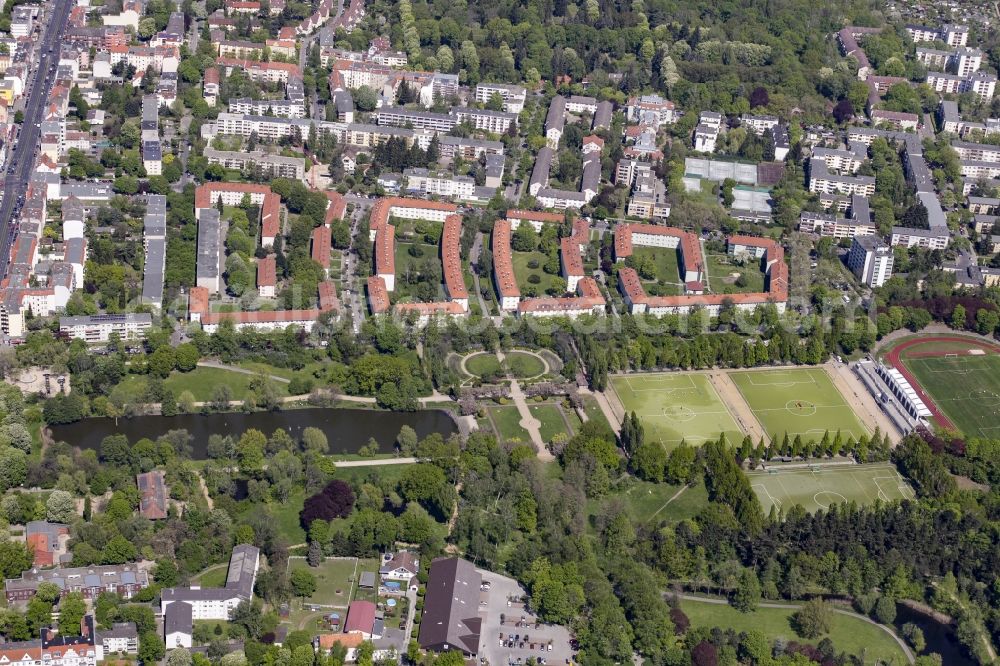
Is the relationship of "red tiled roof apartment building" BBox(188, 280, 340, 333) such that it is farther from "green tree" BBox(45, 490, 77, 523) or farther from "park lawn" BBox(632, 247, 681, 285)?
"park lawn" BBox(632, 247, 681, 285)

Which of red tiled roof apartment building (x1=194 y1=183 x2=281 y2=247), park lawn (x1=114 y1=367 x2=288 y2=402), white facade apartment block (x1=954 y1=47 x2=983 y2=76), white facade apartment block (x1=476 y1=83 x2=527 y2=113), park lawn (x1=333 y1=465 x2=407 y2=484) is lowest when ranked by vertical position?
park lawn (x1=333 y1=465 x2=407 y2=484)

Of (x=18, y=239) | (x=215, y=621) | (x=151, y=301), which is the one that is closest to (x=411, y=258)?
(x=151, y=301)

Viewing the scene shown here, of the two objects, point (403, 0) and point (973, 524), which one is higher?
point (403, 0)

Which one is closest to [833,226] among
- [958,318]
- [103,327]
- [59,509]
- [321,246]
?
[958,318]

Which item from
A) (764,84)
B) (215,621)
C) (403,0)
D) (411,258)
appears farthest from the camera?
(403,0)

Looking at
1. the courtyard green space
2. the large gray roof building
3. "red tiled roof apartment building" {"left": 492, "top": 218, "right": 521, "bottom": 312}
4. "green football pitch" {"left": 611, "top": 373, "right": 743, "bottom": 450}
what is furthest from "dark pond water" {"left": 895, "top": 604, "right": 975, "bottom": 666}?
the courtyard green space

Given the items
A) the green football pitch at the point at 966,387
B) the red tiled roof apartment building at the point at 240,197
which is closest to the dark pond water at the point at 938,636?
the green football pitch at the point at 966,387

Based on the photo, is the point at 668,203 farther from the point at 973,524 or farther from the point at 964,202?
the point at 973,524

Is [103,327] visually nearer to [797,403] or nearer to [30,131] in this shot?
[30,131]
